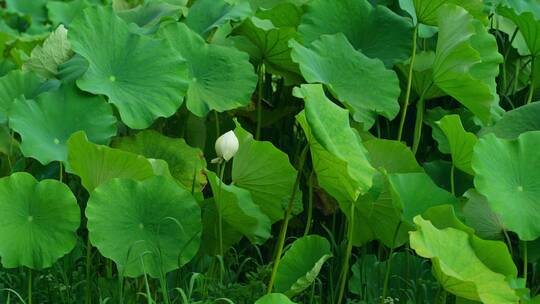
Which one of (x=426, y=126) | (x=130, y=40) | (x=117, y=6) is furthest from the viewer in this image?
(x=117, y=6)

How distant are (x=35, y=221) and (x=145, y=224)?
0.23 metres

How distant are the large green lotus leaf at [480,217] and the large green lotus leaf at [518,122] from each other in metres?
0.27

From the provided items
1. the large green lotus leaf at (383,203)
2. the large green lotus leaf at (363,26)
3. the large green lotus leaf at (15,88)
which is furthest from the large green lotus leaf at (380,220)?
the large green lotus leaf at (15,88)

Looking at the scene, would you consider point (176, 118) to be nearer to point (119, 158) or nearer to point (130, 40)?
point (130, 40)

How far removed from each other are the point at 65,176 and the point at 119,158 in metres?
0.44

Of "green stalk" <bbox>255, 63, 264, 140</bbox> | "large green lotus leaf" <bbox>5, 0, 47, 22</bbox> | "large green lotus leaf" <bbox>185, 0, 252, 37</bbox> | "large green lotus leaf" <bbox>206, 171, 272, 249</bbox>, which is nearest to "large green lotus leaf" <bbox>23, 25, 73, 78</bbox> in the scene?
"large green lotus leaf" <bbox>185, 0, 252, 37</bbox>

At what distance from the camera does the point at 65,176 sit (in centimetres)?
251

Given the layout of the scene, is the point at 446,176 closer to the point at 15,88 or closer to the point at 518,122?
the point at 518,122

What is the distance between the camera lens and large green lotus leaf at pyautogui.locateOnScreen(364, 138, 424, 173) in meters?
2.35

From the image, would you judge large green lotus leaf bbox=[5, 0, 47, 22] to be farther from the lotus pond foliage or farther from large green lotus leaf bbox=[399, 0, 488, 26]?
large green lotus leaf bbox=[399, 0, 488, 26]

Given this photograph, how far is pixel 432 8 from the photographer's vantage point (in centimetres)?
244

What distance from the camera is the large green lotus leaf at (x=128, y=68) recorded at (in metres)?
2.28

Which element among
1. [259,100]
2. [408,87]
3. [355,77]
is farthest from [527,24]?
[259,100]

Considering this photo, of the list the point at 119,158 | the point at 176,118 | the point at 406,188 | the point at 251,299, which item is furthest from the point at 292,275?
the point at 176,118
